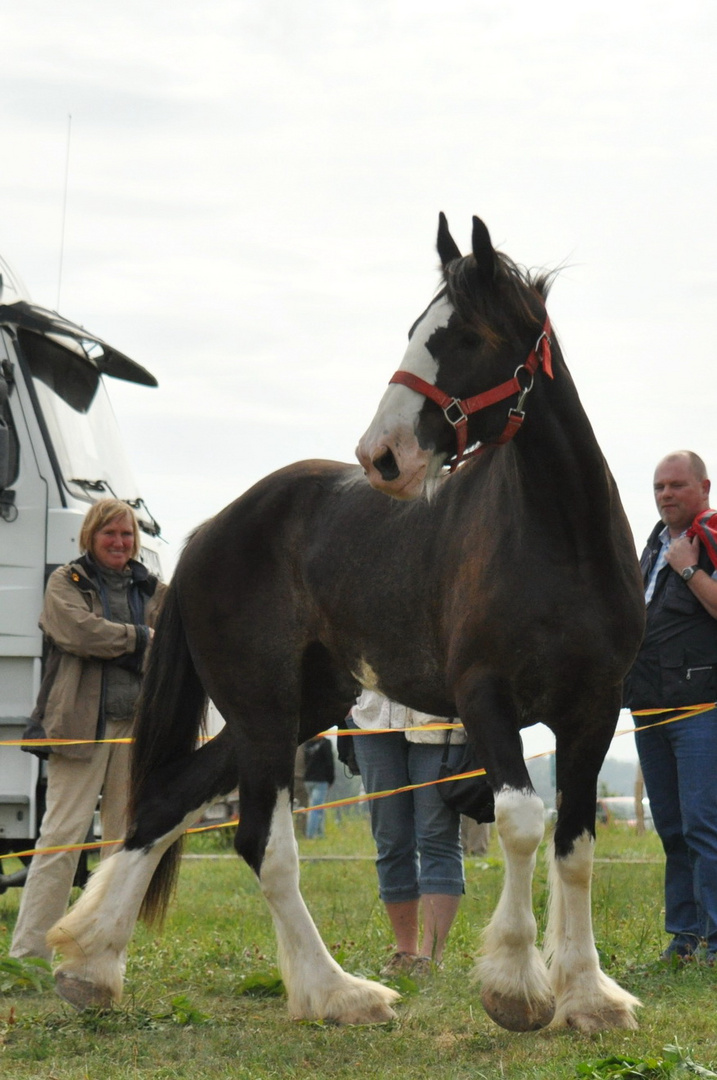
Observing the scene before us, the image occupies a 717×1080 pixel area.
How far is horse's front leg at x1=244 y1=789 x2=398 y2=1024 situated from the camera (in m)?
4.66

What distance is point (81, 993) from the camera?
489cm

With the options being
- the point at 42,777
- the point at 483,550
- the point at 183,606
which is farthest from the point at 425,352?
the point at 42,777

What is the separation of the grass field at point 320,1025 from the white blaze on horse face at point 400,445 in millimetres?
1736

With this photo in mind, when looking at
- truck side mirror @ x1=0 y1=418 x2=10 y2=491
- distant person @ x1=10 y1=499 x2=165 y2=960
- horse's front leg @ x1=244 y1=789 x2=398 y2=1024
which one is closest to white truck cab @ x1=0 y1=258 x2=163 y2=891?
truck side mirror @ x1=0 y1=418 x2=10 y2=491

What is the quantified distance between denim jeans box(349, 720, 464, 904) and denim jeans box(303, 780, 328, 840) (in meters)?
8.51

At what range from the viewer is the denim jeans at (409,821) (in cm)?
580

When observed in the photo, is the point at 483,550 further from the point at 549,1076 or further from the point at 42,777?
the point at 42,777

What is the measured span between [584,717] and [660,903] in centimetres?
417

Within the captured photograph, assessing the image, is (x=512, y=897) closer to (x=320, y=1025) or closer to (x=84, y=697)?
(x=320, y=1025)

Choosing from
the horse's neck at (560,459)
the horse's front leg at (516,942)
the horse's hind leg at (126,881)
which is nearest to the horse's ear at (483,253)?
the horse's neck at (560,459)

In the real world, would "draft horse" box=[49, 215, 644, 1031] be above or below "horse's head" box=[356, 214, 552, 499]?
below

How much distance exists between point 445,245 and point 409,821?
287 centimetres

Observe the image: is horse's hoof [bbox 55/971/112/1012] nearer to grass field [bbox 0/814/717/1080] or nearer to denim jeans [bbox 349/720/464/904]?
grass field [bbox 0/814/717/1080]

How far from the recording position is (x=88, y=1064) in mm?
4133
